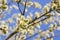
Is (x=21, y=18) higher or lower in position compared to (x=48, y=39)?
higher

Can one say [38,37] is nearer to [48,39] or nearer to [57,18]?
[48,39]

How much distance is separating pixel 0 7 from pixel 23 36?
27.7 inches

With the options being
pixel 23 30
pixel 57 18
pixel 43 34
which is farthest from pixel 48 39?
pixel 23 30

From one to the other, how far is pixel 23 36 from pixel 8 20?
0.41 metres

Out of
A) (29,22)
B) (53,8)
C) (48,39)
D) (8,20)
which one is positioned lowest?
(48,39)

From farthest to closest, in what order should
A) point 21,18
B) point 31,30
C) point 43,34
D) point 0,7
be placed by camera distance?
point 43,34 → point 31,30 → point 21,18 → point 0,7

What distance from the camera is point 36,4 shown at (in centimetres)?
286

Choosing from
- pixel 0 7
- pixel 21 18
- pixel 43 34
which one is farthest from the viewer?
pixel 43 34

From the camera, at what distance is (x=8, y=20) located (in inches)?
112

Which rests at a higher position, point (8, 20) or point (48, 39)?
point (8, 20)

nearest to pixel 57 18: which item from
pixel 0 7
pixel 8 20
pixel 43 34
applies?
pixel 43 34

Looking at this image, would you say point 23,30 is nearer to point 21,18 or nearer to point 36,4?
point 21,18

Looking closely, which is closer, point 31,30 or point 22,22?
point 22,22

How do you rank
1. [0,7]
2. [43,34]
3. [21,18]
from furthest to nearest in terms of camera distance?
1. [43,34]
2. [21,18]
3. [0,7]
